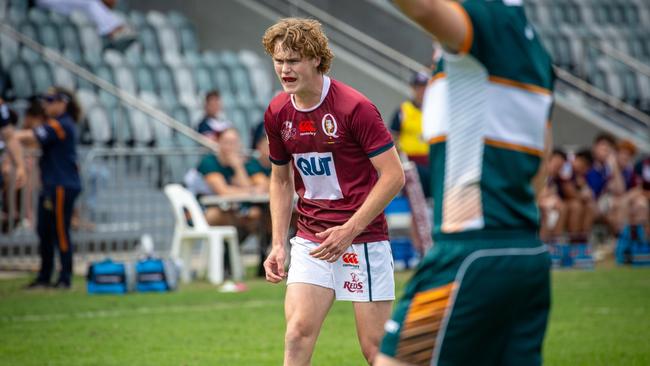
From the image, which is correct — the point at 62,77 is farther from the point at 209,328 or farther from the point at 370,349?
the point at 370,349

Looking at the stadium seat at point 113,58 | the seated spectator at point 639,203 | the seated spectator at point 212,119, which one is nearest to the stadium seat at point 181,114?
the stadium seat at point 113,58

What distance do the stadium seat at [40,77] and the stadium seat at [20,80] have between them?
101 millimetres

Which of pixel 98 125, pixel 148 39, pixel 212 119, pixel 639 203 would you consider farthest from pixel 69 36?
pixel 639 203

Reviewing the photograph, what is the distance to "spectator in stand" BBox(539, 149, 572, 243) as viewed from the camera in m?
18.0

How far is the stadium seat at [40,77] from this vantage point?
61.0 feet

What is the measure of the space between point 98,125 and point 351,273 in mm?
12868

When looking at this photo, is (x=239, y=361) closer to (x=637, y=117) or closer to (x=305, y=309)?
(x=305, y=309)

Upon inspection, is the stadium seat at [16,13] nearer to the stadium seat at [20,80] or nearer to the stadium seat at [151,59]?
the stadium seat at [20,80]

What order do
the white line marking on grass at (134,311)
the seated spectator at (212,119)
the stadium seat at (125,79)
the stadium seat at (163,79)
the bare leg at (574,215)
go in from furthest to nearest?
the stadium seat at (163,79), the stadium seat at (125,79), the bare leg at (574,215), the seated spectator at (212,119), the white line marking on grass at (134,311)

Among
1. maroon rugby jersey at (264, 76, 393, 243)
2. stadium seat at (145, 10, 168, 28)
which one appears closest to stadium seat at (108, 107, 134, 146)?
stadium seat at (145, 10, 168, 28)

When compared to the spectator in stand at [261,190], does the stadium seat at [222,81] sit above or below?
above

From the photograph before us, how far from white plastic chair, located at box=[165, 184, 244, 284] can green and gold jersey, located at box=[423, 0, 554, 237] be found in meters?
10.6

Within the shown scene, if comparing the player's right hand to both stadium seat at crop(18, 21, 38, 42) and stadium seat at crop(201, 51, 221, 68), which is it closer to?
stadium seat at crop(18, 21, 38, 42)

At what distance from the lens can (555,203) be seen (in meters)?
18.2
